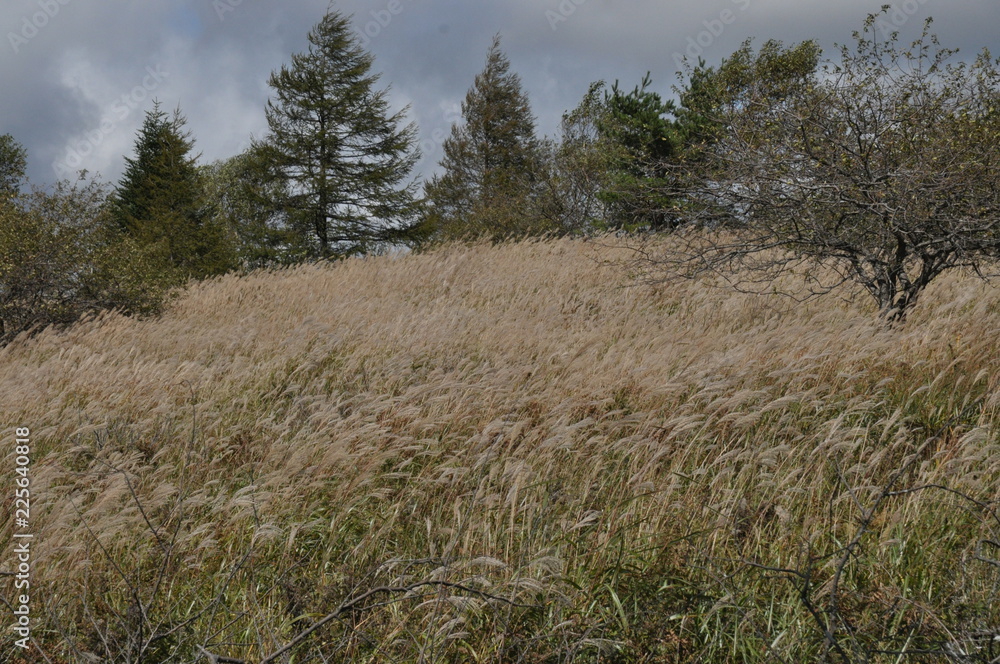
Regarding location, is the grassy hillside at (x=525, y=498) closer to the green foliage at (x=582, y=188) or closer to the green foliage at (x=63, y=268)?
the green foliage at (x=63, y=268)

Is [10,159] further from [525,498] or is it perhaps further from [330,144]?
[525,498]

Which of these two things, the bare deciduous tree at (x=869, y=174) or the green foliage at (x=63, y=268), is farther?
the green foliage at (x=63, y=268)

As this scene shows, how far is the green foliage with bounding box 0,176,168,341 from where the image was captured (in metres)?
9.23

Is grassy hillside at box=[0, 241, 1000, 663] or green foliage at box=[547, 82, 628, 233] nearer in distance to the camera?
grassy hillside at box=[0, 241, 1000, 663]

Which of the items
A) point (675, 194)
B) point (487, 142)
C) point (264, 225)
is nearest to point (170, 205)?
point (264, 225)

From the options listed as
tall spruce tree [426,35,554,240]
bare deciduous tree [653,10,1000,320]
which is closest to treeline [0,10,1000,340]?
bare deciduous tree [653,10,1000,320]

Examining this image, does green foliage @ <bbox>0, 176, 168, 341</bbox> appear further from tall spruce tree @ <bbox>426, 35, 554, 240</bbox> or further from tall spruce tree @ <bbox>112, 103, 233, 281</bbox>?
tall spruce tree @ <bbox>426, 35, 554, 240</bbox>

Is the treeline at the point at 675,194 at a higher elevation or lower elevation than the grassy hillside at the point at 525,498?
higher

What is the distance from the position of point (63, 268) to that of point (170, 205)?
16317 millimetres

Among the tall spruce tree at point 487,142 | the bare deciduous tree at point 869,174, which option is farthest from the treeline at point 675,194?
the tall spruce tree at point 487,142

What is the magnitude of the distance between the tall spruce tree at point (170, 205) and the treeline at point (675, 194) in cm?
9

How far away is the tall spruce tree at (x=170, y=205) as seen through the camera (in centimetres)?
2350

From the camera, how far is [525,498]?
329 cm

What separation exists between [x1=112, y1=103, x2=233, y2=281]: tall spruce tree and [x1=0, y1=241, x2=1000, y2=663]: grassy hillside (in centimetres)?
1850
